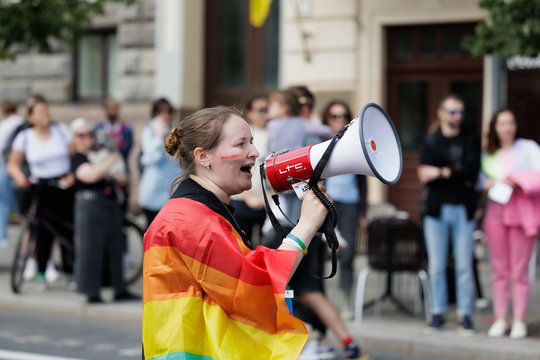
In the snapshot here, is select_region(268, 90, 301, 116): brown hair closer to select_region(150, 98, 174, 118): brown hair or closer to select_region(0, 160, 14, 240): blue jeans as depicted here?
select_region(150, 98, 174, 118): brown hair

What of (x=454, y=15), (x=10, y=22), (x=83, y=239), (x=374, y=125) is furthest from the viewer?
(x=454, y=15)

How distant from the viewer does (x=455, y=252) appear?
27.6 ft

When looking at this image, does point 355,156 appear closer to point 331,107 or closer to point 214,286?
point 214,286

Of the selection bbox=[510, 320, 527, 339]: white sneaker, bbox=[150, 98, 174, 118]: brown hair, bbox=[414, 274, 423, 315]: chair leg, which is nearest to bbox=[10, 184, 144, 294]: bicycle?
bbox=[150, 98, 174, 118]: brown hair

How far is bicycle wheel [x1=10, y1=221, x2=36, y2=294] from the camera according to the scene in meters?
10.1

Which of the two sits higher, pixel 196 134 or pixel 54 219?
pixel 196 134

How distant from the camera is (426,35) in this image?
14.6m

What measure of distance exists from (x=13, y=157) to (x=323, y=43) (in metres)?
5.87

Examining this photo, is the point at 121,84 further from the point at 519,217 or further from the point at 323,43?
the point at 519,217

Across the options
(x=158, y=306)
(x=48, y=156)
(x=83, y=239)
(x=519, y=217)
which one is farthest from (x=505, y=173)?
(x=158, y=306)

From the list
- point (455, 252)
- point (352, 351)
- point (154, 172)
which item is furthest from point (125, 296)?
point (455, 252)

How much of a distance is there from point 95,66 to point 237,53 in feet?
10.1

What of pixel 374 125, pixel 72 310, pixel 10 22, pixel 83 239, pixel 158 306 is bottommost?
pixel 72 310

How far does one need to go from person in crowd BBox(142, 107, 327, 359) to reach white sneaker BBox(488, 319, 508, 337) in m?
5.20
